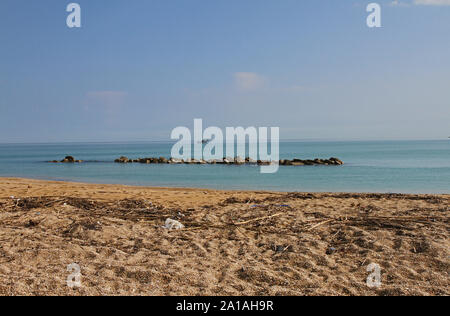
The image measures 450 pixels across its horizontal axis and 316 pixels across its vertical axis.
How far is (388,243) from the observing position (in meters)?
6.21

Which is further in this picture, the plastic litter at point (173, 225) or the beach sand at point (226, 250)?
the plastic litter at point (173, 225)

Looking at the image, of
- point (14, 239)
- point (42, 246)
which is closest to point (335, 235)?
point (42, 246)

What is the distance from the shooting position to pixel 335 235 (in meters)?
6.82

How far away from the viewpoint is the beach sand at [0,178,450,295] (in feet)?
14.5

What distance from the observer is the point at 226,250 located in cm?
602

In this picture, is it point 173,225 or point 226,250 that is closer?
point 226,250

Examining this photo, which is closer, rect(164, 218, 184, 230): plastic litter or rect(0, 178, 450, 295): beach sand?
rect(0, 178, 450, 295): beach sand

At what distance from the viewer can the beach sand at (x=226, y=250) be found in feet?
14.5
